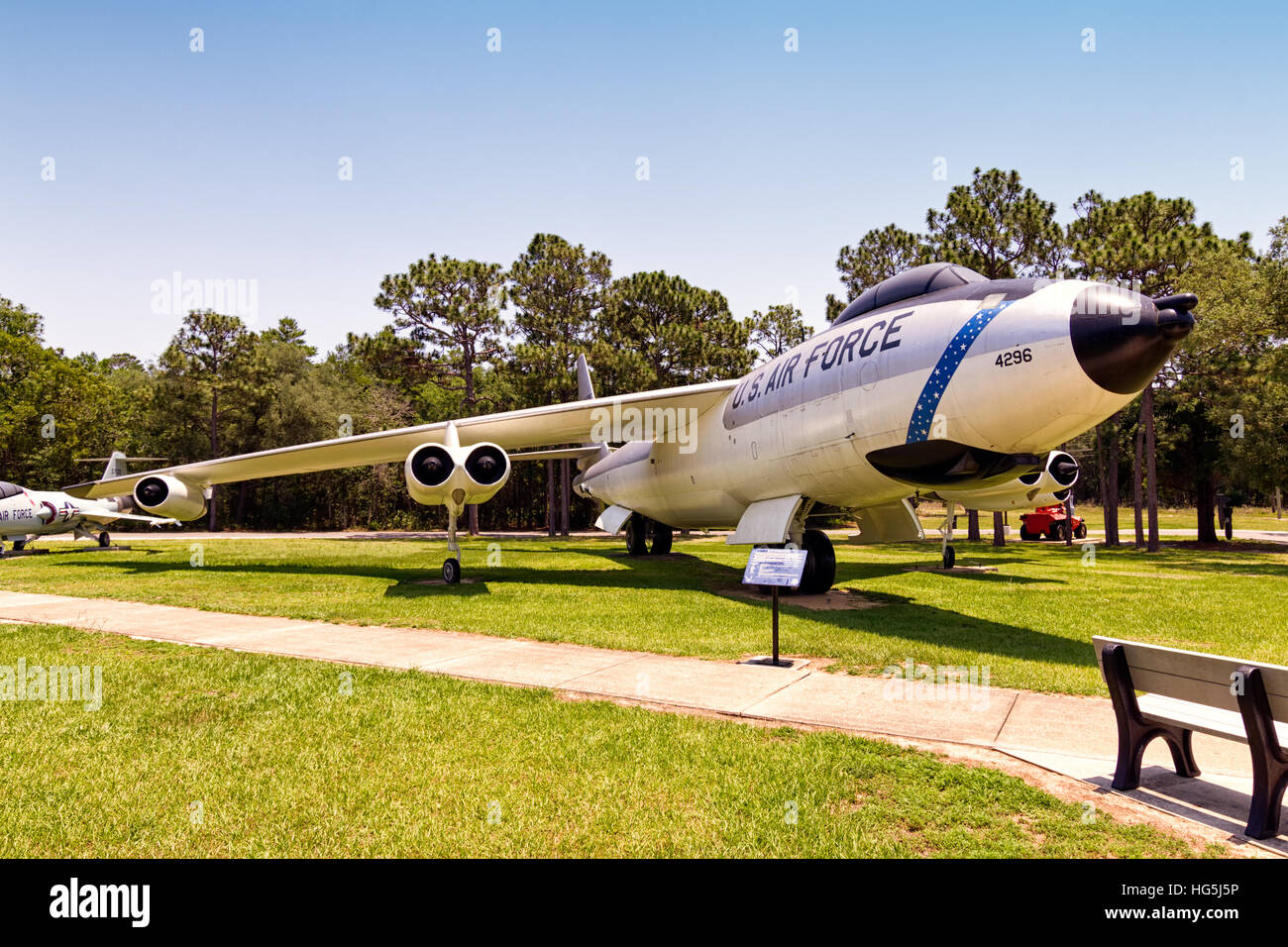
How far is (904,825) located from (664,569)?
14.5 meters

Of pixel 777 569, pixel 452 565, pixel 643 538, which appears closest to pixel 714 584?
pixel 452 565

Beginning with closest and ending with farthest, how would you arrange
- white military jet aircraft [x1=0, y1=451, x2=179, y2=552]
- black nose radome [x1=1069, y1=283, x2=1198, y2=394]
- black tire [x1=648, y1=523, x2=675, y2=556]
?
black nose radome [x1=1069, y1=283, x2=1198, y2=394]
white military jet aircraft [x1=0, y1=451, x2=179, y2=552]
black tire [x1=648, y1=523, x2=675, y2=556]

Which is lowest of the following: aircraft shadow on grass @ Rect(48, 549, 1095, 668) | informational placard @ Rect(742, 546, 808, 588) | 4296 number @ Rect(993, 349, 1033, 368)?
aircraft shadow on grass @ Rect(48, 549, 1095, 668)

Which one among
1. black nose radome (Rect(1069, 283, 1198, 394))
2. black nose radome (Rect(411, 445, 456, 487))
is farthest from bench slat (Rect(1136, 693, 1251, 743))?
black nose radome (Rect(411, 445, 456, 487))

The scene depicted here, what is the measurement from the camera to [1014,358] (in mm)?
8664

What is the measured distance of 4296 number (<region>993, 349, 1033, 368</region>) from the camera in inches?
335

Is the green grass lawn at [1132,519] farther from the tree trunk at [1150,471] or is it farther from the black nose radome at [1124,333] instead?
the black nose radome at [1124,333]

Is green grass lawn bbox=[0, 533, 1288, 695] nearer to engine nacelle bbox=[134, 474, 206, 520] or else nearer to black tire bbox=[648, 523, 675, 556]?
black tire bbox=[648, 523, 675, 556]

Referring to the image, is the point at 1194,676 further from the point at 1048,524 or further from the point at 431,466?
the point at 1048,524

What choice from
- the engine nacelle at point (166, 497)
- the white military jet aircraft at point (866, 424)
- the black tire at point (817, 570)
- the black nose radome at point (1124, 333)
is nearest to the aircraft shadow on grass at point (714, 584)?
the black tire at point (817, 570)

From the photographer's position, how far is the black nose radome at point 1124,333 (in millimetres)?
7715

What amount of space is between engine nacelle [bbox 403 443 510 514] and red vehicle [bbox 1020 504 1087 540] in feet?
91.4
